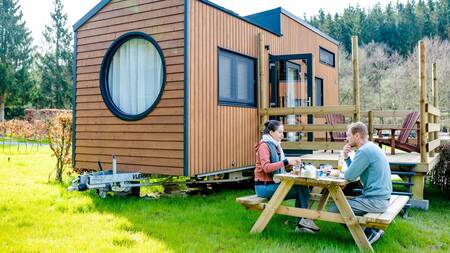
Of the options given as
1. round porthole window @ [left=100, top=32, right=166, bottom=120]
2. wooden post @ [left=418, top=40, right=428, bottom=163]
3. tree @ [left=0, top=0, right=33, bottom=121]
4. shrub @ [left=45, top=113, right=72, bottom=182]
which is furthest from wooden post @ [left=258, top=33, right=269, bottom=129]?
tree @ [left=0, top=0, right=33, bottom=121]

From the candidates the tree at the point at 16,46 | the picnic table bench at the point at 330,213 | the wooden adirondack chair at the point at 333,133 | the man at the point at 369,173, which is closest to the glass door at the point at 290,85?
the wooden adirondack chair at the point at 333,133

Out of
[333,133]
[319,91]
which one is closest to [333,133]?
[333,133]

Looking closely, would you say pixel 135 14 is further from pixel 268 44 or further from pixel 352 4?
pixel 352 4

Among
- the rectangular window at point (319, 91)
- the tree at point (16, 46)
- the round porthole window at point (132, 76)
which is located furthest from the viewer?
the tree at point (16, 46)

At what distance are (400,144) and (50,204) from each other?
6.59 meters

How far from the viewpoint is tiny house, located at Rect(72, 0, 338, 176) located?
6.41 metres

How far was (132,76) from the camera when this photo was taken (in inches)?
283

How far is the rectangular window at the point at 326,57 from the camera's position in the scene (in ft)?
39.6

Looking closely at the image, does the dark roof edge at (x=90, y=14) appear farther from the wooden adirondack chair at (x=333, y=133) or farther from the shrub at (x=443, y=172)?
the shrub at (x=443, y=172)

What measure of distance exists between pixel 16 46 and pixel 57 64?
147 inches

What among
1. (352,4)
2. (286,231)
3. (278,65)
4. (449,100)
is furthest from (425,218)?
(352,4)

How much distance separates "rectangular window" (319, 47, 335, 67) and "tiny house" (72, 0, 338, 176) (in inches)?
149

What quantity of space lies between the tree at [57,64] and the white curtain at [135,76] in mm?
31297

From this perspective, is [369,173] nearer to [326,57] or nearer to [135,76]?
[135,76]
